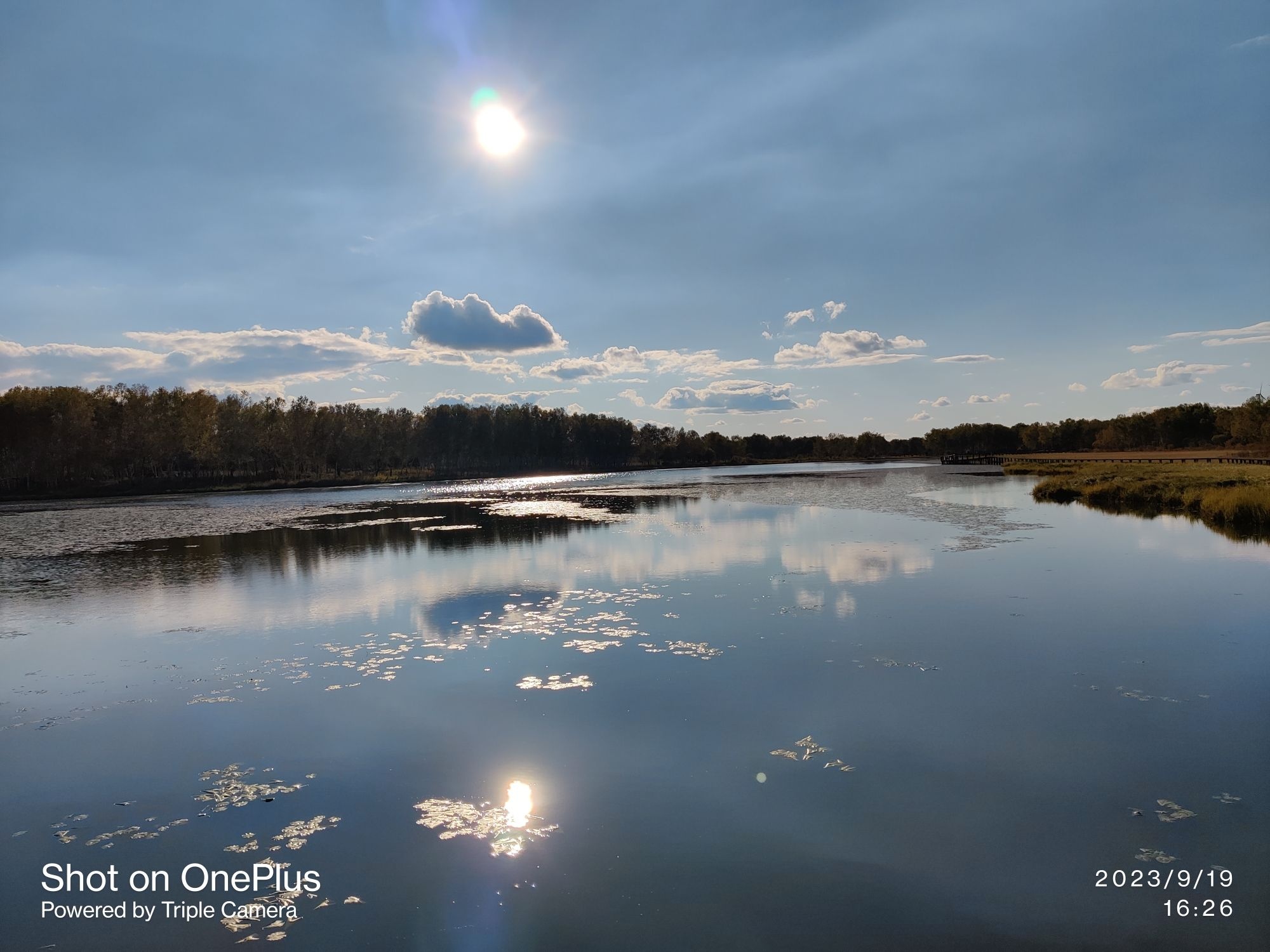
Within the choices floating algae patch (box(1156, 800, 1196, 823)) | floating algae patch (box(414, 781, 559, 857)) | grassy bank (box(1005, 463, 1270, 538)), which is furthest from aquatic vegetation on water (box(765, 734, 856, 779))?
grassy bank (box(1005, 463, 1270, 538))

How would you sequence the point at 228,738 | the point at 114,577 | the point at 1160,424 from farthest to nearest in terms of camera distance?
the point at 1160,424 → the point at 114,577 → the point at 228,738

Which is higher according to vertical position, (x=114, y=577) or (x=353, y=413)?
(x=353, y=413)

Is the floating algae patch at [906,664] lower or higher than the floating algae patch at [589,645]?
higher

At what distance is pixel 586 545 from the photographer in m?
31.6

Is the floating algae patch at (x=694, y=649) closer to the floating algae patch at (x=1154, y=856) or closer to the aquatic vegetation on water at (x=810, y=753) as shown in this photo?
the aquatic vegetation on water at (x=810, y=753)

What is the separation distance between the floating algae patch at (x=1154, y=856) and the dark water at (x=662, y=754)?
38 mm

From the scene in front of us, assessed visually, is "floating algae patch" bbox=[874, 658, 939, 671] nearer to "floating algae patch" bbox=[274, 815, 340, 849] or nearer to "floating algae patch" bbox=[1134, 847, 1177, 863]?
"floating algae patch" bbox=[1134, 847, 1177, 863]

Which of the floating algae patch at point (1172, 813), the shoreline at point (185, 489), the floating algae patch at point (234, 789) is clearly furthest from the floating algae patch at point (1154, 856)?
the shoreline at point (185, 489)

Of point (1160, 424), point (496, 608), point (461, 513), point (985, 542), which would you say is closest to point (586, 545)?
point (496, 608)

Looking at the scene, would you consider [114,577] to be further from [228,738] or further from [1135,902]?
[1135,902]

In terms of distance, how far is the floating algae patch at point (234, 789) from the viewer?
27.4ft

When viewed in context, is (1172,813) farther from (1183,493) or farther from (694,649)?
(1183,493)

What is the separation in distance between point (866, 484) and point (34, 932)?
80598 mm

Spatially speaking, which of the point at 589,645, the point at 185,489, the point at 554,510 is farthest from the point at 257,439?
the point at 589,645
